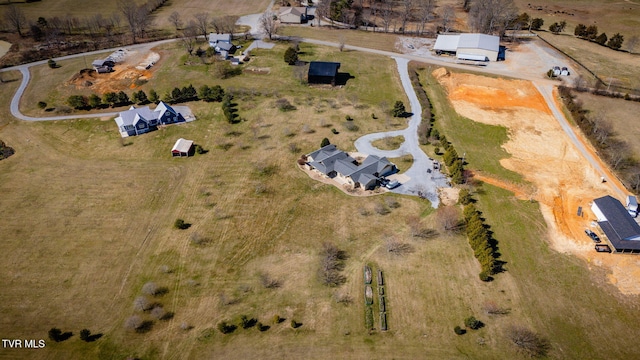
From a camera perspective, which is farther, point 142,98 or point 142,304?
point 142,98

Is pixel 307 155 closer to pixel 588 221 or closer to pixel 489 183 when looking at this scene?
pixel 489 183

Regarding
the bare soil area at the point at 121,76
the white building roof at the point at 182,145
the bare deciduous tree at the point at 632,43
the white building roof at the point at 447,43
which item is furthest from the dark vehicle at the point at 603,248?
the bare soil area at the point at 121,76

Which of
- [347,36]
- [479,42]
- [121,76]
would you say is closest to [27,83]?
[121,76]

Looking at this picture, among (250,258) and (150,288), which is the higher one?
(250,258)

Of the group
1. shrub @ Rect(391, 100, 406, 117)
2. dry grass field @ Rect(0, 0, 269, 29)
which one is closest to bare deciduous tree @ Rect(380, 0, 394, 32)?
dry grass field @ Rect(0, 0, 269, 29)

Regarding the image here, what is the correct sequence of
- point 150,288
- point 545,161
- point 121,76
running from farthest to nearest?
1. point 121,76
2. point 545,161
3. point 150,288

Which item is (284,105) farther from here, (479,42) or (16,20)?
(16,20)

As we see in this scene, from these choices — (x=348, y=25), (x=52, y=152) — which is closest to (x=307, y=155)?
(x=52, y=152)

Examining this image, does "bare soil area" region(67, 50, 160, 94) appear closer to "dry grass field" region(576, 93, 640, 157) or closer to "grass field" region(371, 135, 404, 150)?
"grass field" region(371, 135, 404, 150)

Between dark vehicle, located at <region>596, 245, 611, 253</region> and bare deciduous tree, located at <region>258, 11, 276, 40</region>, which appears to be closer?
dark vehicle, located at <region>596, 245, 611, 253</region>
